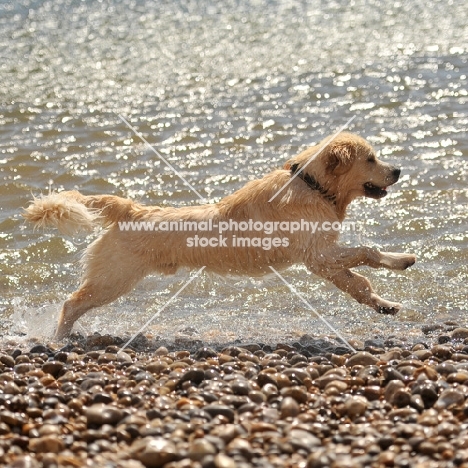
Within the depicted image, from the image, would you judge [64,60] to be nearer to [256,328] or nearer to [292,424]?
[256,328]

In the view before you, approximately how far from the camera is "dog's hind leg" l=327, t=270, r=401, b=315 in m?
5.79

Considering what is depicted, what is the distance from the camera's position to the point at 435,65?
12047mm

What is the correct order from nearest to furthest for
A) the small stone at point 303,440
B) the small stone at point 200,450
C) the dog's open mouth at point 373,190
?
the small stone at point 200,450 < the small stone at point 303,440 < the dog's open mouth at point 373,190

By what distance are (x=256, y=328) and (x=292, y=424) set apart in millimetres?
2335

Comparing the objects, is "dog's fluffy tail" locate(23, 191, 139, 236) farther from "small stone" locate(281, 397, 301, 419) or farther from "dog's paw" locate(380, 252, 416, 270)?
"small stone" locate(281, 397, 301, 419)

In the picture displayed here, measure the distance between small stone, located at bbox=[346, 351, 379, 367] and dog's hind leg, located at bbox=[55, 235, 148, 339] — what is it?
1.87 meters

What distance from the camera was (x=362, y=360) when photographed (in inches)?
189

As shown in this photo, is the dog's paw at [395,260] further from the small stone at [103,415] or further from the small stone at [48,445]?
the small stone at [48,445]

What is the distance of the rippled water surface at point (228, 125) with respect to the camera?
6684mm


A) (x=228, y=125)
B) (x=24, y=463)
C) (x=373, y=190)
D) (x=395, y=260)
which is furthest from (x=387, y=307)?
(x=228, y=125)

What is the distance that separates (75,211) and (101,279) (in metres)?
0.55

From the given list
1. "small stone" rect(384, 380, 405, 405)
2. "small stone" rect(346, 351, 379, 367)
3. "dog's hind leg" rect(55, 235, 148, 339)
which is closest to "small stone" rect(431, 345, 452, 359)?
"small stone" rect(346, 351, 379, 367)

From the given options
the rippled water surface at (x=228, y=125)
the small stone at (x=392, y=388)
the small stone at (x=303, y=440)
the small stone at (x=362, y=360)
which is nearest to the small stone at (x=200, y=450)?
the small stone at (x=303, y=440)

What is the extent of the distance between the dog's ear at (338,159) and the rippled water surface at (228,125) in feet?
3.84
